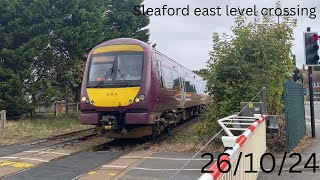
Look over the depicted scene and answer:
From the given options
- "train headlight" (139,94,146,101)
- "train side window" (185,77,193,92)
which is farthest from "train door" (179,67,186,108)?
"train headlight" (139,94,146,101)

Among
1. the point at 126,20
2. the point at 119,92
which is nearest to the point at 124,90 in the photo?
the point at 119,92

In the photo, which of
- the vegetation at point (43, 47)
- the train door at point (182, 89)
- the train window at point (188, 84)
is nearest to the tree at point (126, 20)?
the vegetation at point (43, 47)

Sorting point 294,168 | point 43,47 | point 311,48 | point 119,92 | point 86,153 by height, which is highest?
point 43,47

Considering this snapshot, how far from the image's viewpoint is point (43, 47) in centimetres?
2225

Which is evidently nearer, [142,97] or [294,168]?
[294,168]

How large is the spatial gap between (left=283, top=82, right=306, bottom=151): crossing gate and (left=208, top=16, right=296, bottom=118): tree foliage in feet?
1.40

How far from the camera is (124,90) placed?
1145cm

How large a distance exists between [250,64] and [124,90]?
365 cm

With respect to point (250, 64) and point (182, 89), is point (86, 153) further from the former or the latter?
point (182, 89)

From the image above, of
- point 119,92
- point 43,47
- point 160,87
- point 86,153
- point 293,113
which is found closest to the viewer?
point 293,113

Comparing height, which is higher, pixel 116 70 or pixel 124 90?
pixel 116 70

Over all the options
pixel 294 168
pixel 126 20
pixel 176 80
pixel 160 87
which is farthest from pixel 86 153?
pixel 126 20

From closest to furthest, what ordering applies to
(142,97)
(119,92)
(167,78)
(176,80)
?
1. (142,97)
2. (119,92)
3. (167,78)
4. (176,80)

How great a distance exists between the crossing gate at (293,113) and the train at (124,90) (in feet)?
12.4
